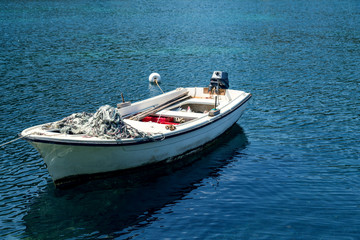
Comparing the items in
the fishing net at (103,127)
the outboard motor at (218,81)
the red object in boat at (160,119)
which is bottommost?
the red object in boat at (160,119)

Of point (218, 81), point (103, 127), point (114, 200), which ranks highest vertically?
point (218, 81)

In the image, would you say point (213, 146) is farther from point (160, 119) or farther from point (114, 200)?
point (114, 200)

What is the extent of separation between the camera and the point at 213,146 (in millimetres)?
17828

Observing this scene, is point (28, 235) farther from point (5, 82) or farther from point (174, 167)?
point (5, 82)

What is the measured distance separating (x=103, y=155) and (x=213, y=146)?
638 centimetres

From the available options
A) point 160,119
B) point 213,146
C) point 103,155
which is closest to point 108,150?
point 103,155

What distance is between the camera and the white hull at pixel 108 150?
41.2 feet

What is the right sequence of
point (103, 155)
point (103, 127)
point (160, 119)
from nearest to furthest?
point (103, 155)
point (103, 127)
point (160, 119)

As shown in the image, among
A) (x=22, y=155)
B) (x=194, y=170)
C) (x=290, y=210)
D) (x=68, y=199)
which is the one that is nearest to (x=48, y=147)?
(x=68, y=199)

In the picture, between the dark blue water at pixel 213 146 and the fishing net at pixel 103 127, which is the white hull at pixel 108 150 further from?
the dark blue water at pixel 213 146

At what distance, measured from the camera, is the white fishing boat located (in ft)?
41.7

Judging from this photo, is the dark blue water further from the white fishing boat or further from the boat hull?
the white fishing boat

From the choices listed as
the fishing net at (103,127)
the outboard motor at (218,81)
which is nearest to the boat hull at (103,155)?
the fishing net at (103,127)

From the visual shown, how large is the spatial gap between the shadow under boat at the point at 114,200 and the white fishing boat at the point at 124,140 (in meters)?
0.50
